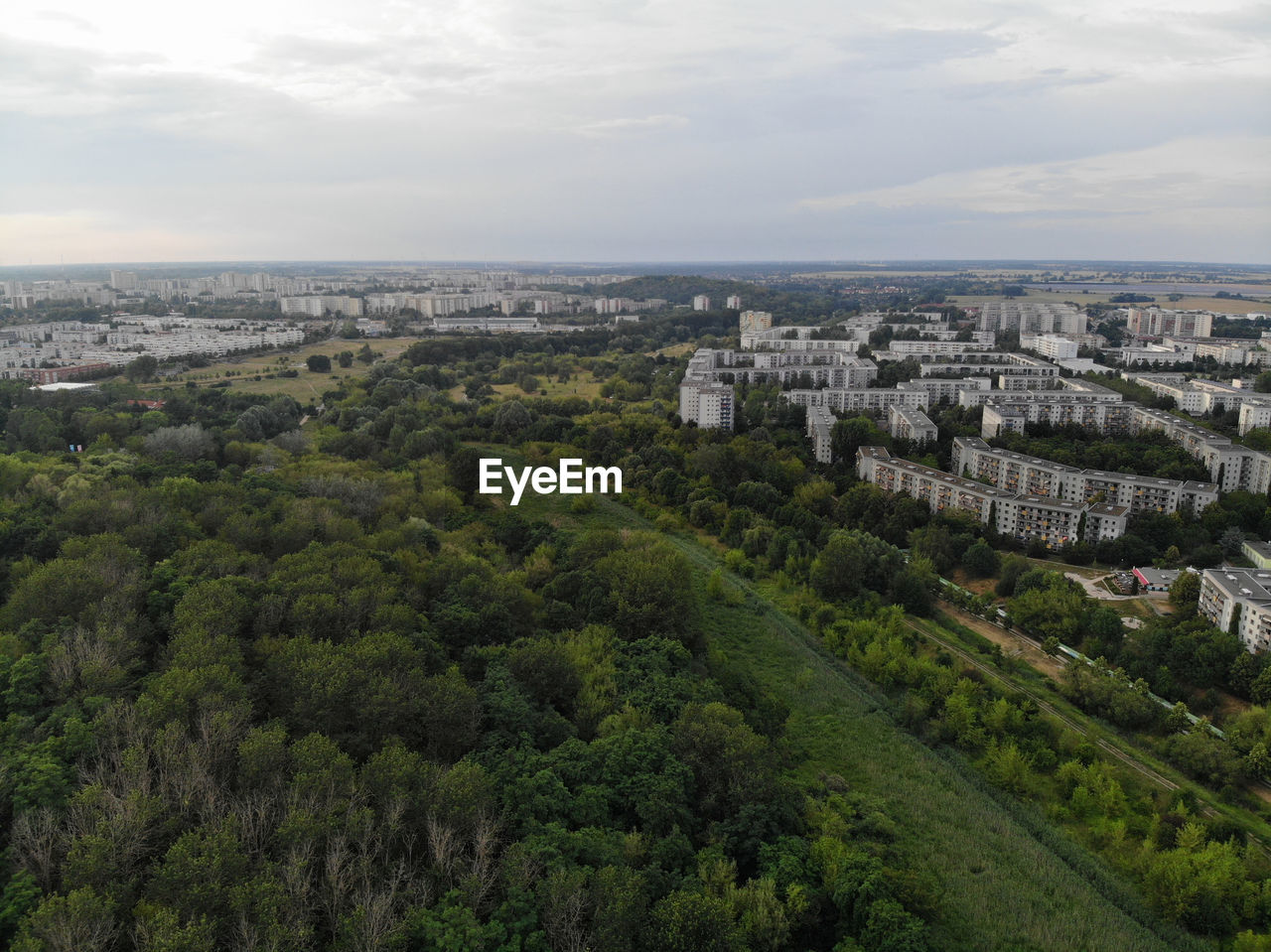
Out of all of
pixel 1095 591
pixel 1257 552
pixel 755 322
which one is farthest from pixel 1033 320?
pixel 1095 591

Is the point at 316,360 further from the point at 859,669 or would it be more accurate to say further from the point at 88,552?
the point at 859,669

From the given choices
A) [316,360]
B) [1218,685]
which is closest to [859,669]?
[1218,685]

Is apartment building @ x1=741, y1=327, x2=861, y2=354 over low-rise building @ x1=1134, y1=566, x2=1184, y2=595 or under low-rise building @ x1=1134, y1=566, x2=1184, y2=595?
over

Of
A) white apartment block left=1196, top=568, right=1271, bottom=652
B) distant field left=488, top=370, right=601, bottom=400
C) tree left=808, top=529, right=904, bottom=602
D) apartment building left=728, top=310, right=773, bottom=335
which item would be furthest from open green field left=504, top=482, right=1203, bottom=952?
apartment building left=728, top=310, right=773, bottom=335

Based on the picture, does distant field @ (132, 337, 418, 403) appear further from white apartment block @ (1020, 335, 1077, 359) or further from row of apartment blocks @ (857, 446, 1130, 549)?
white apartment block @ (1020, 335, 1077, 359)

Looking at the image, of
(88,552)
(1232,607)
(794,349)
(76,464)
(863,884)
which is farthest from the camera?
(794,349)

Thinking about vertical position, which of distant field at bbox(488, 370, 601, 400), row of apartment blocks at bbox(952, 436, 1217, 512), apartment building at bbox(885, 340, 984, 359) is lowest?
row of apartment blocks at bbox(952, 436, 1217, 512)

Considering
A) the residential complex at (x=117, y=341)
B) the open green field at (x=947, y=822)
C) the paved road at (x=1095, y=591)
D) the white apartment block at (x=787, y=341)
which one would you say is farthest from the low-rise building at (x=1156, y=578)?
the residential complex at (x=117, y=341)

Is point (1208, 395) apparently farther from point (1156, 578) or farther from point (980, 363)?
point (1156, 578)
